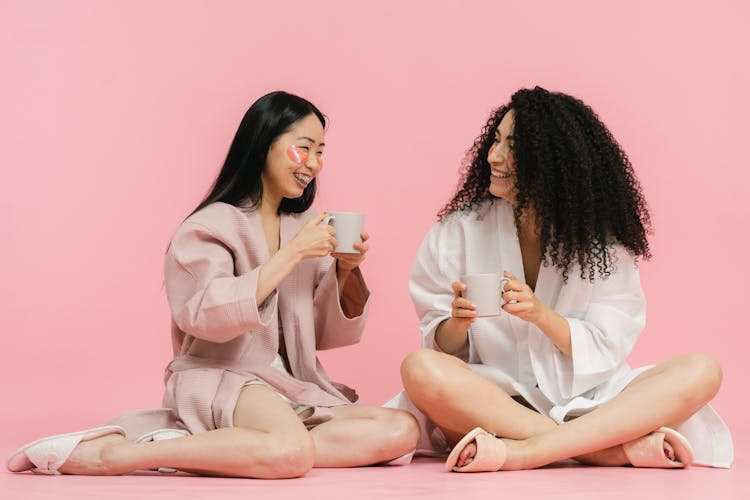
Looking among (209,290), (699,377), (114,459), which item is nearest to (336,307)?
(209,290)

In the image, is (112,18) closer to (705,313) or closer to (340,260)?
(340,260)

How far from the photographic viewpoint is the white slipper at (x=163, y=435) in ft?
9.64

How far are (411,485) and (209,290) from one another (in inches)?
28.7

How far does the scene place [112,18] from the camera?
491cm

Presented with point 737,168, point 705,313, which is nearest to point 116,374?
point 705,313

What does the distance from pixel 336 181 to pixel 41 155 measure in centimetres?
123

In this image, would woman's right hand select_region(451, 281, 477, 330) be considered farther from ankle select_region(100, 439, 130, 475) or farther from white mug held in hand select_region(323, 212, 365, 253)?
ankle select_region(100, 439, 130, 475)

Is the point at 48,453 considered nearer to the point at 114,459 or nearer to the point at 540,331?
the point at 114,459

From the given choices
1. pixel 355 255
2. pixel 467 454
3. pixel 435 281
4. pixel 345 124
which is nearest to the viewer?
pixel 467 454

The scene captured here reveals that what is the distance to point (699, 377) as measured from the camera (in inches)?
119

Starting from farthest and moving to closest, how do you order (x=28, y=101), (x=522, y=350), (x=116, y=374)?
1. (x=28, y=101)
2. (x=116, y=374)
3. (x=522, y=350)

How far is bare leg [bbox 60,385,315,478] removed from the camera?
9.18ft

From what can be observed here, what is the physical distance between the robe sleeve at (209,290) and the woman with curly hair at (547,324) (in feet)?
1.47

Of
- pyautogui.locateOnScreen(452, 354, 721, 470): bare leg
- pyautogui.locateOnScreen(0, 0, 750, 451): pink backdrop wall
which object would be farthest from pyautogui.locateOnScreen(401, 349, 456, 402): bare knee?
pyautogui.locateOnScreen(0, 0, 750, 451): pink backdrop wall
